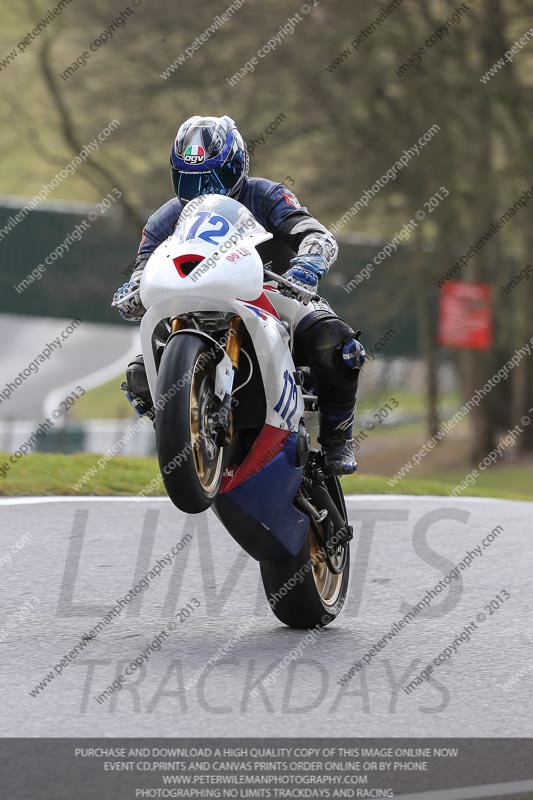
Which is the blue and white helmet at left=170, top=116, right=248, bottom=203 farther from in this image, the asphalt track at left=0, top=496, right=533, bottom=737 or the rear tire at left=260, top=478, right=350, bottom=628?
the asphalt track at left=0, top=496, right=533, bottom=737

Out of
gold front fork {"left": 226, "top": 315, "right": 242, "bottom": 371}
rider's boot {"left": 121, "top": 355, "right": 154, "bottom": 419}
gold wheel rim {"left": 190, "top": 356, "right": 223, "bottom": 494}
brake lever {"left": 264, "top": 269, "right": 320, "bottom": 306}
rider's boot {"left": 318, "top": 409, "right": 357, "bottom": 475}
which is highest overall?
brake lever {"left": 264, "top": 269, "right": 320, "bottom": 306}

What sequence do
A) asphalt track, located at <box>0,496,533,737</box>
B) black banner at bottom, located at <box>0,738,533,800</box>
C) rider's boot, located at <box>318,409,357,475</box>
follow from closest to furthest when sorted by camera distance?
black banner at bottom, located at <box>0,738,533,800</box> → asphalt track, located at <box>0,496,533,737</box> → rider's boot, located at <box>318,409,357,475</box>

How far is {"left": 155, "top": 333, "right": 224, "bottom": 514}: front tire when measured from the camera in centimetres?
459

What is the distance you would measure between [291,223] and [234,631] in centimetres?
167

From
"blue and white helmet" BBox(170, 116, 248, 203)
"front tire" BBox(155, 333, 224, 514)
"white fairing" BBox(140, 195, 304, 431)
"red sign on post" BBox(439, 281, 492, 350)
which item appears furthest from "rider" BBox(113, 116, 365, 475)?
"red sign on post" BBox(439, 281, 492, 350)

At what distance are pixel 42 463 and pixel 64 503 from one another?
2292 mm

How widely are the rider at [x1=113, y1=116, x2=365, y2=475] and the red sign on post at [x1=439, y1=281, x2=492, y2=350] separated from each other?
61.4ft

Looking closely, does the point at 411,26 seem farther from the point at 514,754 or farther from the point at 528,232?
the point at 514,754

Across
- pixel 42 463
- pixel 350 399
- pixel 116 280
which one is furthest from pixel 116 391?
pixel 350 399

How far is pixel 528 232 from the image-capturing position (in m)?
23.1

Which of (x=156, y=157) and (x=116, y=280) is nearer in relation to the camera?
(x=156, y=157)

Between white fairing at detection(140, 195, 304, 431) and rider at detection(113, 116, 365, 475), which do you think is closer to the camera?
white fairing at detection(140, 195, 304, 431)

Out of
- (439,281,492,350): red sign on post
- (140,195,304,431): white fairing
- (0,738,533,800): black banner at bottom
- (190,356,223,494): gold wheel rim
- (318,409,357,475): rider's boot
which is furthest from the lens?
(439,281,492,350): red sign on post

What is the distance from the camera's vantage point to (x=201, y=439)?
4.73m
